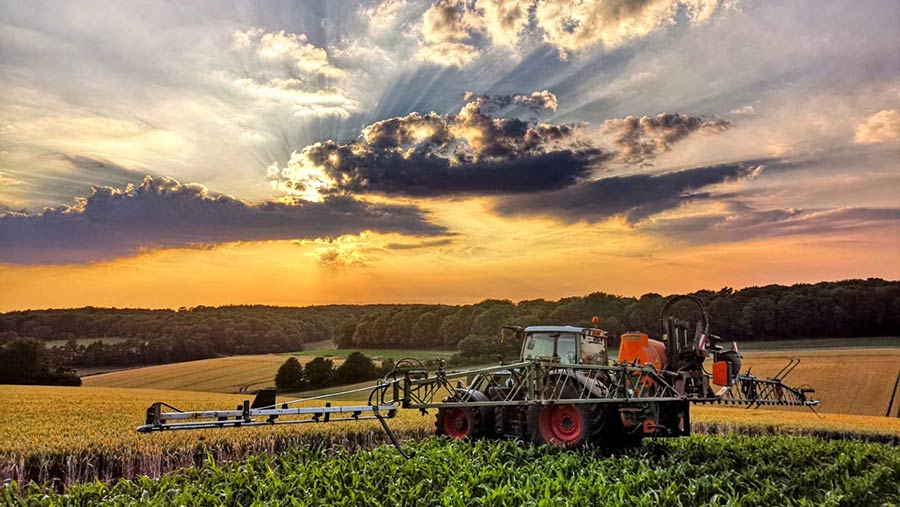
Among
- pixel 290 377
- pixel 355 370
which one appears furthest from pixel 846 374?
pixel 290 377

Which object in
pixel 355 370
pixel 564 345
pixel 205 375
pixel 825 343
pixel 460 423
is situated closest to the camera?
pixel 460 423

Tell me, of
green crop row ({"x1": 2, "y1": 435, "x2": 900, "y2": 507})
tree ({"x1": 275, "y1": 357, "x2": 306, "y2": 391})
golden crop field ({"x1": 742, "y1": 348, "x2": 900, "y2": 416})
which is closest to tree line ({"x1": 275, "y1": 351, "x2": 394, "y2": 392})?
tree ({"x1": 275, "y1": 357, "x2": 306, "y2": 391})

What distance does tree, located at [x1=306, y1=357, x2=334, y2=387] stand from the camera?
3962cm

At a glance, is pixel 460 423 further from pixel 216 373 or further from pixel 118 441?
pixel 216 373

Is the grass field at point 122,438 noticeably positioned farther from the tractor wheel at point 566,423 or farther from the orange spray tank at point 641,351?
the orange spray tank at point 641,351

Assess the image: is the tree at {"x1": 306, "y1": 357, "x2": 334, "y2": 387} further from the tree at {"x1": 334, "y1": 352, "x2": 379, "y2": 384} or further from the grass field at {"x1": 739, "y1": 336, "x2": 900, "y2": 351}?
the grass field at {"x1": 739, "y1": 336, "x2": 900, "y2": 351}

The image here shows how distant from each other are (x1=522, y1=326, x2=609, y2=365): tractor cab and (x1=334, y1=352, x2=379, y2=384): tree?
1031 inches

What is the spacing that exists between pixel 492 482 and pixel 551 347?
5.63 m

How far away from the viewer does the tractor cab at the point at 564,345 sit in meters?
14.1

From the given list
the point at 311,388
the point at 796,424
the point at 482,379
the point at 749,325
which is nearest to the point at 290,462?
the point at 482,379

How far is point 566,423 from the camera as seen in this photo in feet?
40.6

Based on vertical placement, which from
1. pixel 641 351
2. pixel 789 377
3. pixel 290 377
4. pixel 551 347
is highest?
pixel 551 347

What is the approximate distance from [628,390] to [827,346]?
3227 centimetres

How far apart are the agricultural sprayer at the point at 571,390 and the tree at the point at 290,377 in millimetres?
26090
